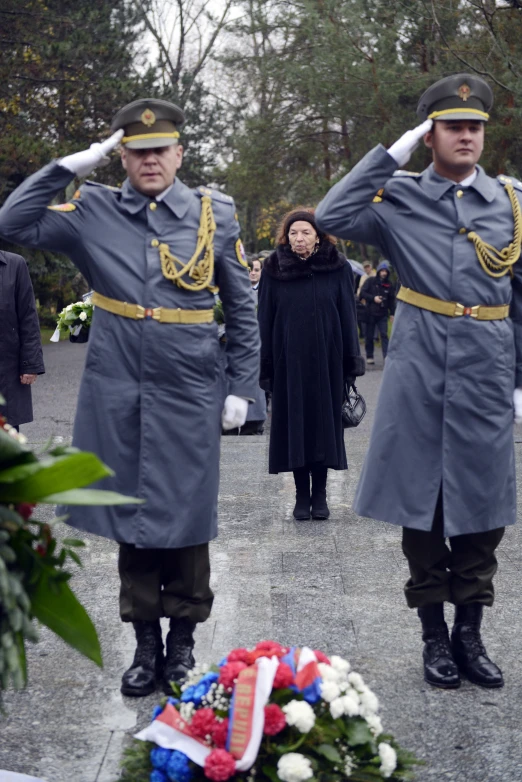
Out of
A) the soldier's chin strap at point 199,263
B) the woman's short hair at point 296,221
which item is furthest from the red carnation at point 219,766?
the woman's short hair at point 296,221

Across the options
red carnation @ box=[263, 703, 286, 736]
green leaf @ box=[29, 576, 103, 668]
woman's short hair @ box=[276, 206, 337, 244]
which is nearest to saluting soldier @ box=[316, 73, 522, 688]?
red carnation @ box=[263, 703, 286, 736]

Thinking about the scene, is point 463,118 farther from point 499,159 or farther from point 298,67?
point 298,67

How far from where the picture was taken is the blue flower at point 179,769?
116 inches

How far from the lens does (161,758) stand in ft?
9.83

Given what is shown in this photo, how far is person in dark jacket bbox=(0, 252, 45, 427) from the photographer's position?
7316 mm

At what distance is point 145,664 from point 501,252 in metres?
1.86

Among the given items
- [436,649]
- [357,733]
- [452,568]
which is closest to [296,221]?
[452,568]

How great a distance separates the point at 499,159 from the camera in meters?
18.3

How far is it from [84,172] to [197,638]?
1.86 meters

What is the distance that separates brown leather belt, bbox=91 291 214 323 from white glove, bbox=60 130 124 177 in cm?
43

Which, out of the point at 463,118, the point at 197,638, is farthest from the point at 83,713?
the point at 463,118

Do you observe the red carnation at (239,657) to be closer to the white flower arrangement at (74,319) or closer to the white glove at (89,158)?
the white glove at (89,158)

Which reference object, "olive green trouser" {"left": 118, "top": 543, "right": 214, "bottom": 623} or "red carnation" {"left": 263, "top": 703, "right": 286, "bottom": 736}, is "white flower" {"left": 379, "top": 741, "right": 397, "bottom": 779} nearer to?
"red carnation" {"left": 263, "top": 703, "right": 286, "bottom": 736}

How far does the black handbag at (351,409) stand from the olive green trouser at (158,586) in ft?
10.1
